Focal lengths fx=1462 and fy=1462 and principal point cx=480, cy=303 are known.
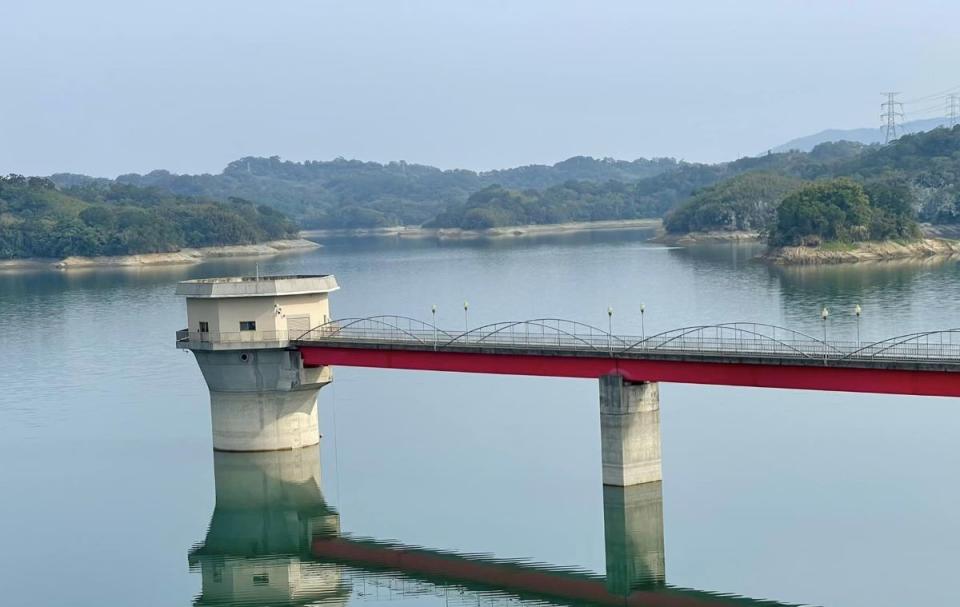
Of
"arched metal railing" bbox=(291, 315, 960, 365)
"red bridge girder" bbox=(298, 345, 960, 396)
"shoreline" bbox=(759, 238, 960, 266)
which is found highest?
"arched metal railing" bbox=(291, 315, 960, 365)

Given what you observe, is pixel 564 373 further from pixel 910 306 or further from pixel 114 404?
pixel 910 306

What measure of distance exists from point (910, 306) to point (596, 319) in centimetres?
2395

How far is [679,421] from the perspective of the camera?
70.0m

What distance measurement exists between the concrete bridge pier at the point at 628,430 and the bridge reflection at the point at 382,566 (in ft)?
1.90

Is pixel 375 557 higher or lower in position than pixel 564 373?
lower

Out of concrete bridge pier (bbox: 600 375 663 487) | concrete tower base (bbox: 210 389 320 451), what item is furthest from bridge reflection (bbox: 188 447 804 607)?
concrete tower base (bbox: 210 389 320 451)

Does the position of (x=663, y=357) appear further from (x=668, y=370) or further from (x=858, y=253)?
(x=858, y=253)

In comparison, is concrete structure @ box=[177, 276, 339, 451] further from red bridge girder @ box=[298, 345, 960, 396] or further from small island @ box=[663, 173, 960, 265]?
small island @ box=[663, 173, 960, 265]

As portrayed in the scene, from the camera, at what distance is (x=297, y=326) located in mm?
63406

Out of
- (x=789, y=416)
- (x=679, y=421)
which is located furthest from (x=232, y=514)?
(x=789, y=416)

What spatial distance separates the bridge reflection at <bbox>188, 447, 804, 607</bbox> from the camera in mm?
46312

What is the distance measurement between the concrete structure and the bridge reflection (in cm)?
436

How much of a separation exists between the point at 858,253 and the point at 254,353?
113321 mm

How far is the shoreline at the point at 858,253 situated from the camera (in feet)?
531
